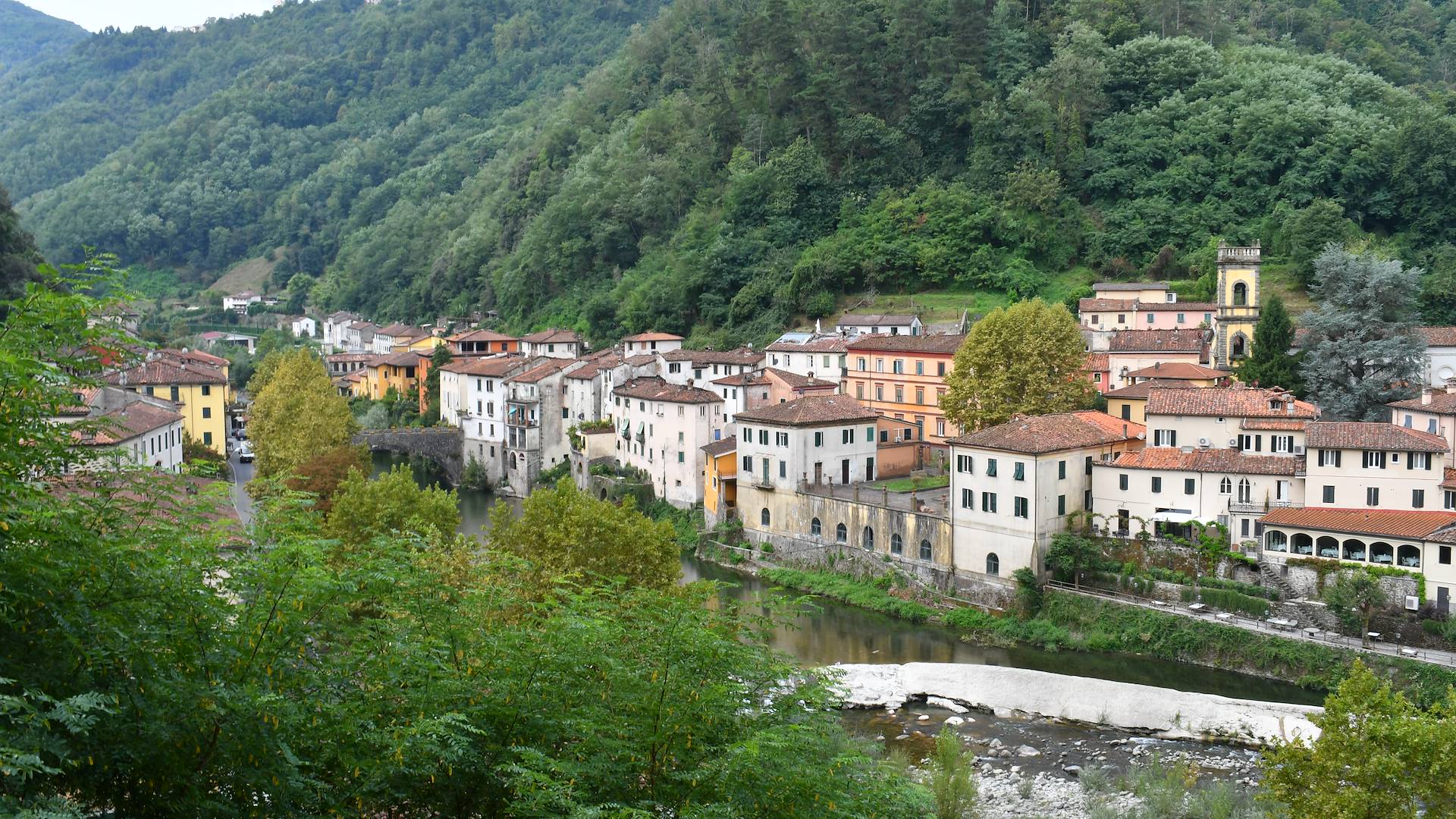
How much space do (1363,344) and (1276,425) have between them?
361 inches

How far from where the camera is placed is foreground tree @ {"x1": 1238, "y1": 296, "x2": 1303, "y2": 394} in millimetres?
43406

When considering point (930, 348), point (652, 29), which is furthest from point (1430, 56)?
point (930, 348)

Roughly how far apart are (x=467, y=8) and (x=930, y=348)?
129 meters

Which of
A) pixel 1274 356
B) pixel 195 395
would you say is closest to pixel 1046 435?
pixel 1274 356

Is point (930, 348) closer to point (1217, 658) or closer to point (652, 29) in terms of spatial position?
point (1217, 658)

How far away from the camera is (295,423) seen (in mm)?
46594

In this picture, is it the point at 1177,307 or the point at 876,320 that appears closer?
the point at 1177,307

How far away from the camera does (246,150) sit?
492ft

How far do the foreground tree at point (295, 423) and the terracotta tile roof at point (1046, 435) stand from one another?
2239 cm

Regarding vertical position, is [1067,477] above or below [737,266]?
below

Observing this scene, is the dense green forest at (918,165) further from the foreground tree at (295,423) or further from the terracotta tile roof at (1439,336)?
→ the foreground tree at (295,423)

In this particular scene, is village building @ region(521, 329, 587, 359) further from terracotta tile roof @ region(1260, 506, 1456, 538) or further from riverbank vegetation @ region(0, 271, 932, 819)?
riverbank vegetation @ region(0, 271, 932, 819)

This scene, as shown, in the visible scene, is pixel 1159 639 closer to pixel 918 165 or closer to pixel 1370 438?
pixel 1370 438

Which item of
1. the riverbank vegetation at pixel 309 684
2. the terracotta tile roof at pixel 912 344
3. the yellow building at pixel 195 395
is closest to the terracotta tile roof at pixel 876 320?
the terracotta tile roof at pixel 912 344
